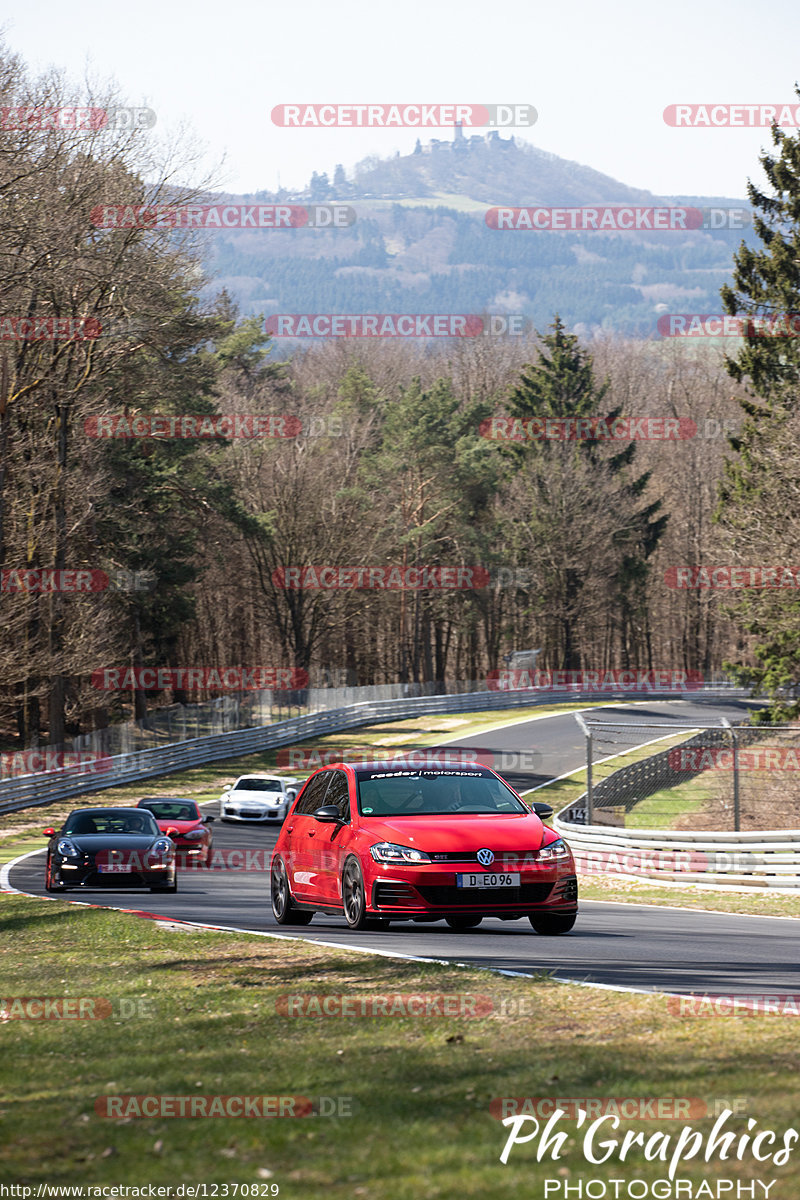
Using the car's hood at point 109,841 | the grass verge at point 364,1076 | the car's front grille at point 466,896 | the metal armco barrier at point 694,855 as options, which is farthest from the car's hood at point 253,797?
the grass verge at point 364,1076

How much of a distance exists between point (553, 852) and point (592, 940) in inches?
48.4

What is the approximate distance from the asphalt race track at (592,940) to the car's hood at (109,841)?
685 millimetres

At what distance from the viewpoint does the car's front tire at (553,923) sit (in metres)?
12.7

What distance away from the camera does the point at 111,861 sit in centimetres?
1948

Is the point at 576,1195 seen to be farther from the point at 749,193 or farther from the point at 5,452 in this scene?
the point at 749,193

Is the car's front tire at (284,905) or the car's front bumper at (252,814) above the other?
the car's front tire at (284,905)

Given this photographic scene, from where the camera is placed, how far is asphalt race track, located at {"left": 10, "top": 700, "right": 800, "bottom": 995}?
9938 millimetres

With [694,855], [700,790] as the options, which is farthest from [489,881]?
[700,790]

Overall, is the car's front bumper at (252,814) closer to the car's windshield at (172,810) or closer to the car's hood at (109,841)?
the car's windshield at (172,810)

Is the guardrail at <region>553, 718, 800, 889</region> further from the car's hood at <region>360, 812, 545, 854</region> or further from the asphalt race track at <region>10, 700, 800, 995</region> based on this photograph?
the car's hood at <region>360, 812, 545, 854</region>

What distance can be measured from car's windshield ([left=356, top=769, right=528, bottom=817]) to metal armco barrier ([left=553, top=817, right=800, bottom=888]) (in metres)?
9.33

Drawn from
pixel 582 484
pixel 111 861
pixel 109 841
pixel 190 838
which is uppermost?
pixel 582 484

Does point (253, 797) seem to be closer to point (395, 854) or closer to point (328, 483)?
point (395, 854)

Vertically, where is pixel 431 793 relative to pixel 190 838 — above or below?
above
